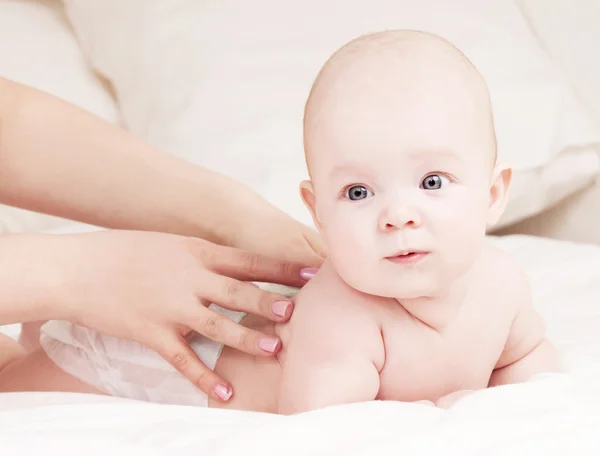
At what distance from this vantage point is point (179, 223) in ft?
3.34

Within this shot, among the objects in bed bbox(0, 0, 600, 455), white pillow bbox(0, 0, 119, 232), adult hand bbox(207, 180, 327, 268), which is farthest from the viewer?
white pillow bbox(0, 0, 119, 232)

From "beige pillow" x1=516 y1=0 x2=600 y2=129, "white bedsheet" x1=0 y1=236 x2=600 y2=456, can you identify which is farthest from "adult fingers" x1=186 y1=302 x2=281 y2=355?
"beige pillow" x1=516 y1=0 x2=600 y2=129

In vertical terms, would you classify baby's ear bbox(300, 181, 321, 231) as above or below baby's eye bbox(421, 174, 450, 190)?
below

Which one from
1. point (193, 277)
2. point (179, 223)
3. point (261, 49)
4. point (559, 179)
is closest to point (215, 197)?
point (179, 223)

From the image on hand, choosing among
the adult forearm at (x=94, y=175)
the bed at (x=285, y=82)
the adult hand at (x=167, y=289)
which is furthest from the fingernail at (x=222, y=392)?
the bed at (x=285, y=82)

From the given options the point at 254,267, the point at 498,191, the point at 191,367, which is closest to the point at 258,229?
the point at 254,267

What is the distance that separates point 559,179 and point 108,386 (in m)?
0.80

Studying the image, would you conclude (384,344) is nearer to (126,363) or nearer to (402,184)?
(402,184)

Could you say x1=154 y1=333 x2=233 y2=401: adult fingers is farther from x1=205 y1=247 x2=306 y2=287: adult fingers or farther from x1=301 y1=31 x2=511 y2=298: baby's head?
x1=301 y1=31 x2=511 y2=298: baby's head

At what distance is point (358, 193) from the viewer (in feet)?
2.26

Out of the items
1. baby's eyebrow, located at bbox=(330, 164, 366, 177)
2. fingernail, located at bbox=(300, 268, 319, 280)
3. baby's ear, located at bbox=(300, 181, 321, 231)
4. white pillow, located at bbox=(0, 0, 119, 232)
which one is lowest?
fingernail, located at bbox=(300, 268, 319, 280)

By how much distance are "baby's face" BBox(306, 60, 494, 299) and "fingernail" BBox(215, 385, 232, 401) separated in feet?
0.66

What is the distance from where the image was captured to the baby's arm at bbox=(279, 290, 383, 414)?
0.72 meters

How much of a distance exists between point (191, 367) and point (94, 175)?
0.32 m
